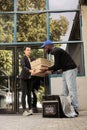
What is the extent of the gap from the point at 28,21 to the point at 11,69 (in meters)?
1.59

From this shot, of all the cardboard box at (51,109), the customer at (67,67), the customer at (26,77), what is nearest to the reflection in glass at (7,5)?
the customer at (26,77)

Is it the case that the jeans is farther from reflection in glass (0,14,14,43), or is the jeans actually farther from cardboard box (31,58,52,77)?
reflection in glass (0,14,14,43)

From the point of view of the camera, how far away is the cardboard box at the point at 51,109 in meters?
8.84

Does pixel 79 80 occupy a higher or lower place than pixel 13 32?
lower

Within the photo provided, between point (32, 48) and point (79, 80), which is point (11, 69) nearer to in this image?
point (32, 48)

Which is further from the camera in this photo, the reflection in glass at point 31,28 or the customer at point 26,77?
the reflection in glass at point 31,28

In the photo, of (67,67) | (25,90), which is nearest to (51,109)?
(67,67)

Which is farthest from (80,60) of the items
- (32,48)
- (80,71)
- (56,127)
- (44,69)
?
(56,127)

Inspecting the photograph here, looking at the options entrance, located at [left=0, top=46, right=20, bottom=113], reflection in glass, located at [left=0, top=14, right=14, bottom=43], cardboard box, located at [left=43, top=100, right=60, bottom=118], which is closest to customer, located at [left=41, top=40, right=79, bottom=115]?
cardboard box, located at [left=43, top=100, right=60, bottom=118]

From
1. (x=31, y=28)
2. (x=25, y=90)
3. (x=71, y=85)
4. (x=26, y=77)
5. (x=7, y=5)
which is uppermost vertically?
(x=7, y=5)

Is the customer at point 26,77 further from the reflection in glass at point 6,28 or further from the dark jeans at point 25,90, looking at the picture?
the reflection in glass at point 6,28

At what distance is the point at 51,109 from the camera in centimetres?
896

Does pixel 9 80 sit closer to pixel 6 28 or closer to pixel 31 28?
pixel 6 28

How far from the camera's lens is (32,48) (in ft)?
37.6
